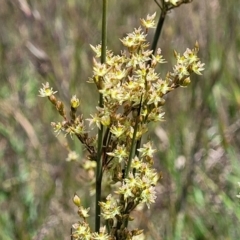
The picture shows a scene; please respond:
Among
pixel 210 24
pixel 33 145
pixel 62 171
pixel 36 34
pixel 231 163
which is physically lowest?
pixel 231 163

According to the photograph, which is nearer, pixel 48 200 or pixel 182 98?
pixel 48 200

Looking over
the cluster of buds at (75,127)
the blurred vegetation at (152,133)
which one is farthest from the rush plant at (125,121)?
the blurred vegetation at (152,133)

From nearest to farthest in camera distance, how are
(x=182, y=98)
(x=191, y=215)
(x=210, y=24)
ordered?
(x=191, y=215)
(x=210, y=24)
(x=182, y=98)

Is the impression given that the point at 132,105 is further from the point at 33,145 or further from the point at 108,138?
the point at 33,145

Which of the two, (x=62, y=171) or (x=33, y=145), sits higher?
(x=33, y=145)

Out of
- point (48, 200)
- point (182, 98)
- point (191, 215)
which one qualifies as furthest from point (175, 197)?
point (182, 98)

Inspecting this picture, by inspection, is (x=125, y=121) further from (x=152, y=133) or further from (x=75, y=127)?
(x=152, y=133)

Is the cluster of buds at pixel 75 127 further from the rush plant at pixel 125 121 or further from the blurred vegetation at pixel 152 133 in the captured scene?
the blurred vegetation at pixel 152 133
